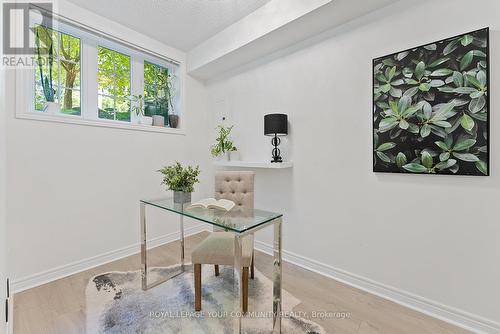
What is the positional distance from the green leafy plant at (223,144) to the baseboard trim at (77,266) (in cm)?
131

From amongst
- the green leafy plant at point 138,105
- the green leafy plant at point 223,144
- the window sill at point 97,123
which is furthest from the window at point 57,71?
the green leafy plant at point 223,144

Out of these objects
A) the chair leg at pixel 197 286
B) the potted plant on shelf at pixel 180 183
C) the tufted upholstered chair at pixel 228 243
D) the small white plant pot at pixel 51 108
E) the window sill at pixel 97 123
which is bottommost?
the chair leg at pixel 197 286

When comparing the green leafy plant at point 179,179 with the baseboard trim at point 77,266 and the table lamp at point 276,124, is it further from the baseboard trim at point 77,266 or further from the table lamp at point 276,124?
the baseboard trim at point 77,266

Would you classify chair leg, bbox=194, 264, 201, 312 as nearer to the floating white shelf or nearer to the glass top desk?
the glass top desk

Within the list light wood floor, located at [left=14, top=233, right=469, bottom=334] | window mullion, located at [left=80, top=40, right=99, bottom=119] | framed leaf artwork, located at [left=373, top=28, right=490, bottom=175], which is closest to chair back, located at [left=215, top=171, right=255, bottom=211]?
light wood floor, located at [left=14, top=233, right=469, bottom=334]

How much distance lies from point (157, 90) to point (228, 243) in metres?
2.42

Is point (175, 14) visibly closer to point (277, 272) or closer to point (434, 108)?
point (434, 108)

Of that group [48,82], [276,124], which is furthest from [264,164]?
[48,82]

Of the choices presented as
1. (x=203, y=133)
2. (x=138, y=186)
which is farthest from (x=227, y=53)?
(x=138, y=186)

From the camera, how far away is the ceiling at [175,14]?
2281 millimetres

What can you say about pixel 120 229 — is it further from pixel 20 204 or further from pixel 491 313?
pixel 491 313

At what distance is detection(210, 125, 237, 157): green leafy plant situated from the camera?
310cm

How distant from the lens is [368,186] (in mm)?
2045

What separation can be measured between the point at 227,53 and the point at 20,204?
2.50 metres
